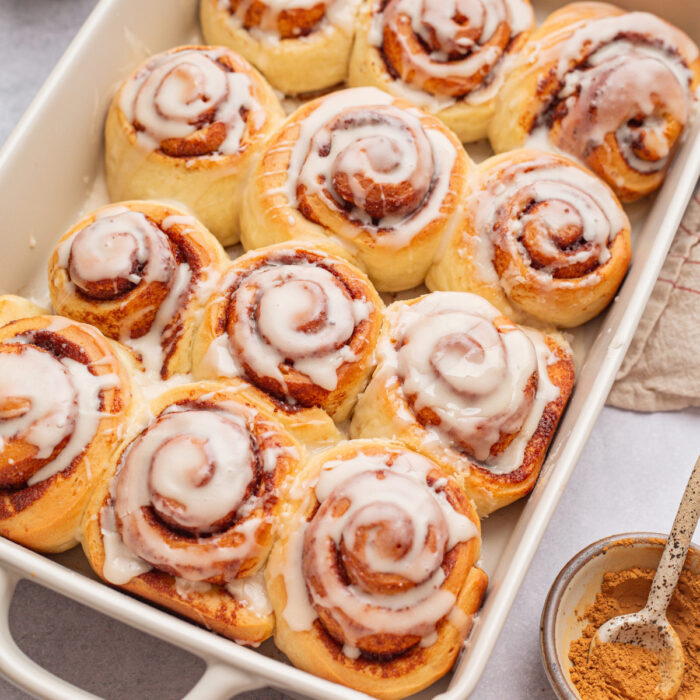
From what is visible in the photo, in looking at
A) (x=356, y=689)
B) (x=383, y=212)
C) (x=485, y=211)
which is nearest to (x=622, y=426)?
(x=485, y=211)

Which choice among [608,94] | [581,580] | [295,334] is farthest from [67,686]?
[608,94]

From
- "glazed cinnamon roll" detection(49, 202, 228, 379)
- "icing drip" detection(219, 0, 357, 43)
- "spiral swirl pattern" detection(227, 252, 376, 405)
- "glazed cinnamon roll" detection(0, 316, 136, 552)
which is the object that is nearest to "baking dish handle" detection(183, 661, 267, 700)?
"glazed cinnamon roll" detection(0, 316, 136, 552)

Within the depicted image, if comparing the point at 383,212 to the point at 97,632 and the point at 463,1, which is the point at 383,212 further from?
the point at 97,632

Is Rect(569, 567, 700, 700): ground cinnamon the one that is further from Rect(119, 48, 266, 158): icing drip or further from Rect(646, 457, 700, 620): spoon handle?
Rect(119, 48, 266, 158): icing drip

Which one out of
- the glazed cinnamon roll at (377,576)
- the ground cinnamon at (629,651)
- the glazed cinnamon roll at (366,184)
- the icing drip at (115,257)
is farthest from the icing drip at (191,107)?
the ground cinnamon at (629,651)

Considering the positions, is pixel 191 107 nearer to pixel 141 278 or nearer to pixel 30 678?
pixel 141 278

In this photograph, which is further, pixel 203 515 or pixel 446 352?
pixel 446 352

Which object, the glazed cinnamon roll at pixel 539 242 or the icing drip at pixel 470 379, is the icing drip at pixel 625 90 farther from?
the icing drip at pixel 470 379
